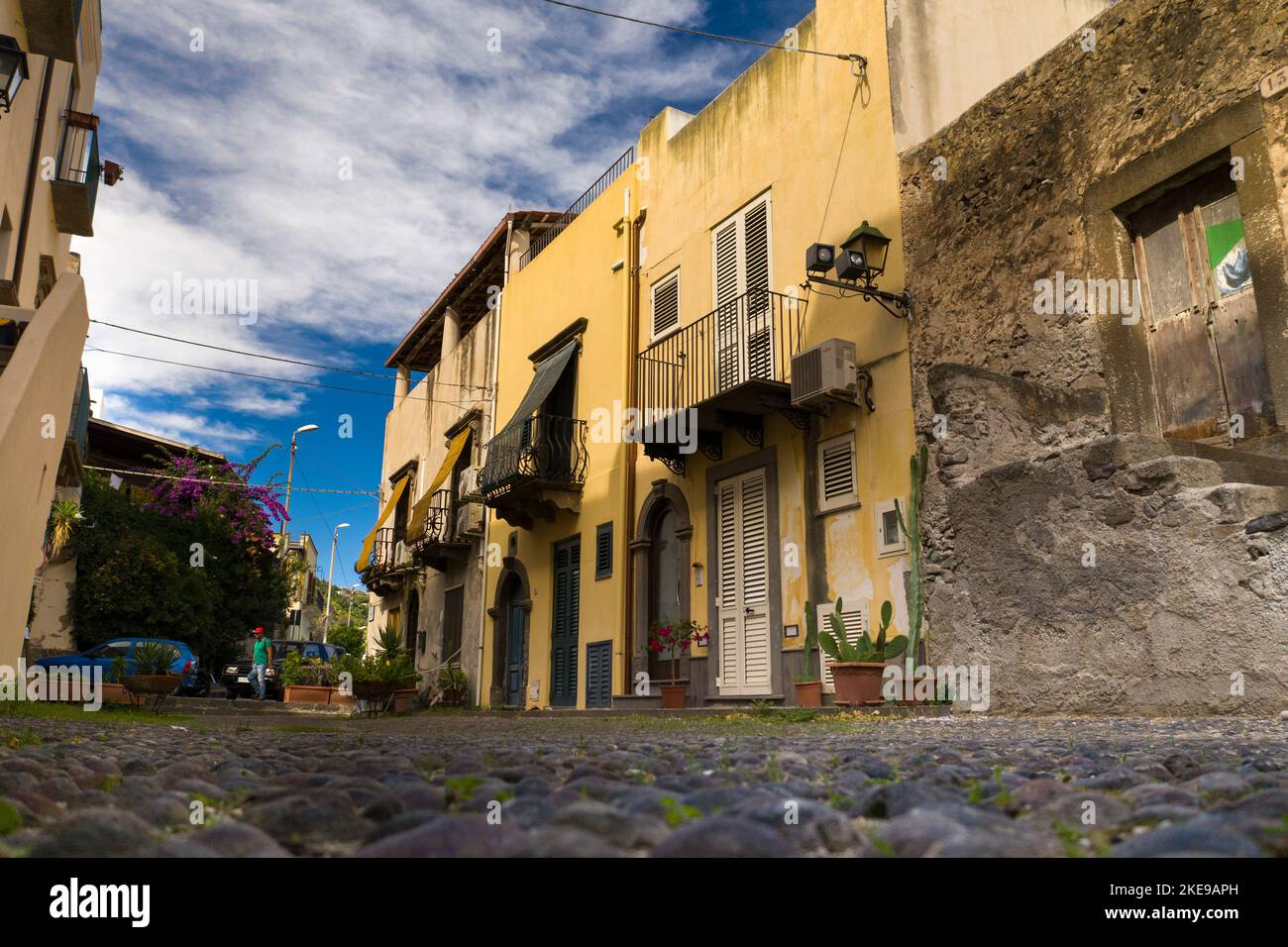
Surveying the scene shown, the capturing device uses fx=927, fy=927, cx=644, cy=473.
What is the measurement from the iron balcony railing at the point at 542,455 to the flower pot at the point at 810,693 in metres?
6.39

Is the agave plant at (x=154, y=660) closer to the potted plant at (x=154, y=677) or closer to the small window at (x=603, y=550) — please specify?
the potted plant at (x=154, y=677)

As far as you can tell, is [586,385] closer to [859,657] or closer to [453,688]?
[453,688]

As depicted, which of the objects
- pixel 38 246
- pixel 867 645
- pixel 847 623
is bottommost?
pixel 867 645

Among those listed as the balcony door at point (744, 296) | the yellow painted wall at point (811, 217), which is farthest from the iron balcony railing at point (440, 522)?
the balcony door at point (744, 296)

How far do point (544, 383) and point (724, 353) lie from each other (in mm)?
4724

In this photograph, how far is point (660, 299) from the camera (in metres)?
13.7

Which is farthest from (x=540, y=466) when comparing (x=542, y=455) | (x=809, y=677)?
(x=809, y=677)

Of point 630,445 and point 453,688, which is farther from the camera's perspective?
point 453,688

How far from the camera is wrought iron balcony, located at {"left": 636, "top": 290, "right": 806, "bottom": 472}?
34.3 ft

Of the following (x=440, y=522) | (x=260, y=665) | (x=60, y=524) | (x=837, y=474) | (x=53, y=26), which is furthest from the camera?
(x=60, y=524)

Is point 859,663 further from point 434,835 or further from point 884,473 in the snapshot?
point 434,835

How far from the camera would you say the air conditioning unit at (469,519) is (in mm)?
18078

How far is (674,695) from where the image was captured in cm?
1094

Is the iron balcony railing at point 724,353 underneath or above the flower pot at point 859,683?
above
